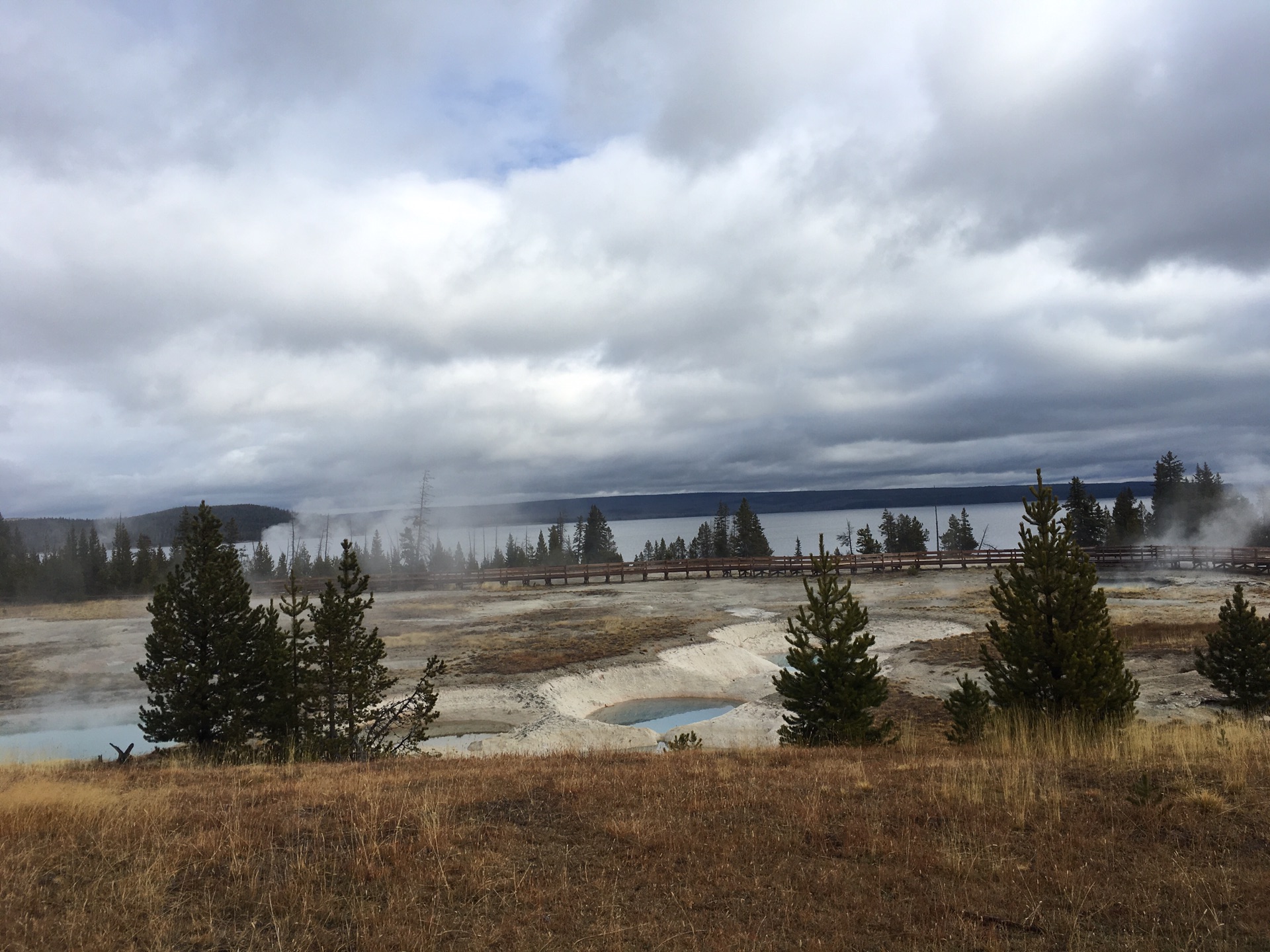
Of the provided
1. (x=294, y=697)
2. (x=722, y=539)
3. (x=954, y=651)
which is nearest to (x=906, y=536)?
(x=722, y=539)

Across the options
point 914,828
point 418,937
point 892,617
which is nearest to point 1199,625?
point 892,617

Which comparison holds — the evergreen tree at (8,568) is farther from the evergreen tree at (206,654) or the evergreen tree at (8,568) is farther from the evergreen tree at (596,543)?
the evergreen tree at (206,654)

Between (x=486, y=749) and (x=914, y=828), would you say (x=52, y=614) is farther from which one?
(x=914, y=828)

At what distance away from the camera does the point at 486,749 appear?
20797mm

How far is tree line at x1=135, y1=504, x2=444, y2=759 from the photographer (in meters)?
15.4

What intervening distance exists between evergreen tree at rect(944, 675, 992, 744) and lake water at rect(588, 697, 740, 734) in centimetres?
1286

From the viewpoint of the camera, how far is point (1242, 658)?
659 inches

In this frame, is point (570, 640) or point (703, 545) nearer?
point (570, 640)

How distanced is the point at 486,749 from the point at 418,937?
16830 millimetres

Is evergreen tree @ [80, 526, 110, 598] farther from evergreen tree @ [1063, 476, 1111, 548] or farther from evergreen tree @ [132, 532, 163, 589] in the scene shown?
evergreen tree @ [1063, 476, 1111, 548]

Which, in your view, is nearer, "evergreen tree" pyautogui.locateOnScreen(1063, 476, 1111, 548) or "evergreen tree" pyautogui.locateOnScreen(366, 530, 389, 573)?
"evergreen tree" pyautogui.locateOnScreen(1063, 476, 1111, 548)

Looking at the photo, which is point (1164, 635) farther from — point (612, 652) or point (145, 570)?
point (145, 570)

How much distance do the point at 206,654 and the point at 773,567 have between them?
61.9 meters

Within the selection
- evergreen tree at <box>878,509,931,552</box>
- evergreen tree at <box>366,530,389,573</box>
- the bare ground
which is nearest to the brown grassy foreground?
the bare ground
